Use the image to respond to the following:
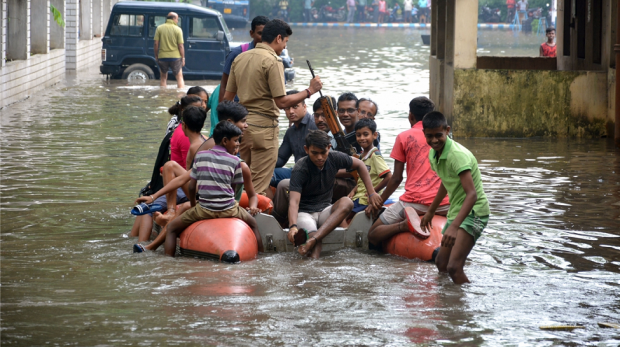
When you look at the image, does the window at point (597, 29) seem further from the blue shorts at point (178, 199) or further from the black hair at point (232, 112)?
the blue shorts at point (178, 199)

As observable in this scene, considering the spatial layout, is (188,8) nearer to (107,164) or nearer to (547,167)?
(107,164)

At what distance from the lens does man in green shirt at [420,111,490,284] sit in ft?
19.2

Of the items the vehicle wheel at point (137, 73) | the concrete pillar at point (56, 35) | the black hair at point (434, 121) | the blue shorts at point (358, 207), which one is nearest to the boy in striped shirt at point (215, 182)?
the blue shorts at point (358, 207)

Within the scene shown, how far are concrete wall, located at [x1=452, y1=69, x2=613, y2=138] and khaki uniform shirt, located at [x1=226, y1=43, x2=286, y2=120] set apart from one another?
7.03 meters

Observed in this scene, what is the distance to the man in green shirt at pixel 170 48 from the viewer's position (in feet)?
65.4

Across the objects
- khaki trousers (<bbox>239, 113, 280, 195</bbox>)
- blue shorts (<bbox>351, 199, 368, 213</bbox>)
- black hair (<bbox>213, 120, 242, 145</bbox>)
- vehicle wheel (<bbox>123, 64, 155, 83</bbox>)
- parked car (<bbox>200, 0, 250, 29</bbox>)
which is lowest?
blue shorts (<bbox>351, 199, 368, 213</bbox>)

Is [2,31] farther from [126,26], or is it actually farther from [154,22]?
[154,22]

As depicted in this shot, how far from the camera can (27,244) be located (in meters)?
7.25

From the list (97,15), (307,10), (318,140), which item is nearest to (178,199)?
(318,140)

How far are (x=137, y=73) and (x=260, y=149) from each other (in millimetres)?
14746

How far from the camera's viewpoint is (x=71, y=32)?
23.8 meters

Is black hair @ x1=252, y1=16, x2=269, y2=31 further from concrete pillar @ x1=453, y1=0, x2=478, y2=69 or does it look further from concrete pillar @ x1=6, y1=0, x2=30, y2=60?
concrete pillar @ x1=6, y1=0, x2=30, y2=60

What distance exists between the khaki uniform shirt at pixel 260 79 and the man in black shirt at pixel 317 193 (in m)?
0.75

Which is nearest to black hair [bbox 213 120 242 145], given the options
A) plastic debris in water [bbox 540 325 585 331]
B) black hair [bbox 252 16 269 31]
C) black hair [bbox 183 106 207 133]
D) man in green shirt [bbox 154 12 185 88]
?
black hair [bbox 183 106 207 133]
